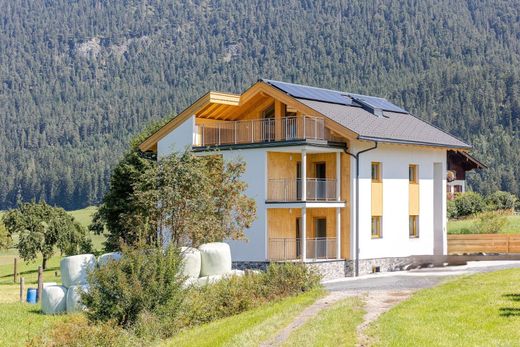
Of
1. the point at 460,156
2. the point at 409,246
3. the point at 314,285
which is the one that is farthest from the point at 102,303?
the point at 460,156

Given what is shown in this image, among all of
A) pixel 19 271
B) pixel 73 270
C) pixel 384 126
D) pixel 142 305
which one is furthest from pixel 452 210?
pixel 142 305

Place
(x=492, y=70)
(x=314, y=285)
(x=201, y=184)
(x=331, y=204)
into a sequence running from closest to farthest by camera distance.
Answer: (x=314, y=285) < (x=201, y=184) < (x=331, y=204) < (x=492, y=70)

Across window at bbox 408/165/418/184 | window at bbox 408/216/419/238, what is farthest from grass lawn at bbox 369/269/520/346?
window at bbox 408/165/418/184

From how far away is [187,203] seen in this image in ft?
110

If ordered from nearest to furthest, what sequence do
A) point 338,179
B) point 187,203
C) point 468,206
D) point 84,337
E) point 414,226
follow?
point 84,337 < point 187,203 < point 338,179 < point 414,226 < point 468,206

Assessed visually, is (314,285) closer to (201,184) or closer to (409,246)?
(201,184)

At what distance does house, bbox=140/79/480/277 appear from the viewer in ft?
121

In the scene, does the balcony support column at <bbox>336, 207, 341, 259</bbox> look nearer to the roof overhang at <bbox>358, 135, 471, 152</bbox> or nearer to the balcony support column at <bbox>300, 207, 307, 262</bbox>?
the balcony support column at <bbox>300, 207, 307, 262</bbox>

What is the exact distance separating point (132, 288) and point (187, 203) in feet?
41.2

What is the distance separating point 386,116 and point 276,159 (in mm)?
7392

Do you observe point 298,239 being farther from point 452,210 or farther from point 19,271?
point 19,271

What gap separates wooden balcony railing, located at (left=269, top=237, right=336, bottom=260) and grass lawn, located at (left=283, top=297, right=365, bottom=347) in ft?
49.2

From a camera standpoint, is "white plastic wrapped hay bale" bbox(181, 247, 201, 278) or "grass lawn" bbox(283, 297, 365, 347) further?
"white plastic wrapped hay bale" bbox(181, 247, 201, 278)

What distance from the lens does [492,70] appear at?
653 ft
